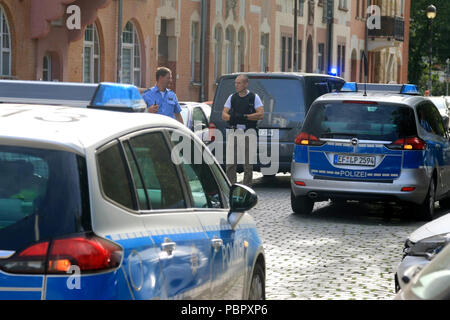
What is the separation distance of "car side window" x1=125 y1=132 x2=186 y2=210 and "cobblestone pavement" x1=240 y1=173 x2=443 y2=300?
10.8ft

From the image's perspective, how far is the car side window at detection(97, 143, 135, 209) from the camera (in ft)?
14.5

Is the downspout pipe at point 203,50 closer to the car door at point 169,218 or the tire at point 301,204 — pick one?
the tire at point 301,204

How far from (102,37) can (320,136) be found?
655 inches

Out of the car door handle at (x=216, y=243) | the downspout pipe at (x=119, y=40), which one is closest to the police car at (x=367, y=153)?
the car door handle at (x=216, y=243)

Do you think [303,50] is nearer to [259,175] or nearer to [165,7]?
[165,7]

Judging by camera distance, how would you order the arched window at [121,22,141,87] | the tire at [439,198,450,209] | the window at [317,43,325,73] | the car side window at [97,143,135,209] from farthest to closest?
1. the window at [317,43,325,73]
2. the arched window at [121,22,141,87]
3. the tire at [439,198,450,209]
4. the car side window at [97,143,135,209]

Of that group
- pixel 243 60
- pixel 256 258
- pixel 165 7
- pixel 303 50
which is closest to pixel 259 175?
pixel 165 7

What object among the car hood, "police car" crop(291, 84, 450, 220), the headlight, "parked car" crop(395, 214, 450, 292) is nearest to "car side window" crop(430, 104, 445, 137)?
"police car" crop(291, 84, 450, 220)

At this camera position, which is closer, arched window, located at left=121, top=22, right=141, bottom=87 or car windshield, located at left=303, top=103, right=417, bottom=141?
car windshield, located at left=303, top=103, right=417, bottom=141

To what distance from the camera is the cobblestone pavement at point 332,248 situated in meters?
8.97

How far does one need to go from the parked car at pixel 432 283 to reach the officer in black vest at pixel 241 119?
1250cm

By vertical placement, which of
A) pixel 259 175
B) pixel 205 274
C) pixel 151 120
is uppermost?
pixel 151 120

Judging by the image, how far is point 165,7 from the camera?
33.6 m

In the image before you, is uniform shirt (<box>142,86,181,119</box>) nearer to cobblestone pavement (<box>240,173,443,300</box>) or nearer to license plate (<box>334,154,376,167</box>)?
cobblestone pavement (<box>240,173,443,300</box>)
